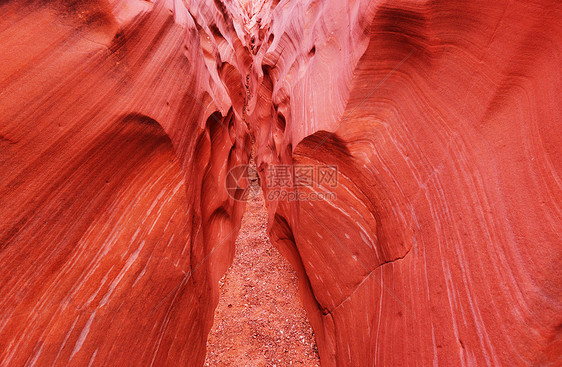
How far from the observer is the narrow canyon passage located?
273 cm

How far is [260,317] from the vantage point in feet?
10.1

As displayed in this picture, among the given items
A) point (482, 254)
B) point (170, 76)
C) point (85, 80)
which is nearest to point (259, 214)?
point (170, 76)

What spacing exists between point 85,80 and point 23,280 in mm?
1418

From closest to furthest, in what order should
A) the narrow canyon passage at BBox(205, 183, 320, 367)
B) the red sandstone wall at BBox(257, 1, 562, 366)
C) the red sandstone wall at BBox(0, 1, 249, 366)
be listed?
the red sandstone wall at BBox(257, 1, 562, 366) < the red sandstone wall at BBox(0, 1, 249, 366) < the narrow canyon passage at BBox(205, 183, 320, 367)

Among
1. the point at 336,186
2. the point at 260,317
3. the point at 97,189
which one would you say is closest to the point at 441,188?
the point at 336,186

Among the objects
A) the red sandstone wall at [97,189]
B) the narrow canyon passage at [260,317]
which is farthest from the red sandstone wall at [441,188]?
the red sandstone wall at [97,189]

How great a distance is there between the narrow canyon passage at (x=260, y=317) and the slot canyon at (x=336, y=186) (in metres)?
0.14

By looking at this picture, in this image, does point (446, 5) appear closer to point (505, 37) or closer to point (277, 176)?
point (505, 37)

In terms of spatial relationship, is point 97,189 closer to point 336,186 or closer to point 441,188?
point 336,186

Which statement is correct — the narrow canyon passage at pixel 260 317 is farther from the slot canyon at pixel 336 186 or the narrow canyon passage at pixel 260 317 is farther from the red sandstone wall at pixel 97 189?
the red sandstone wall at pixel 97 189

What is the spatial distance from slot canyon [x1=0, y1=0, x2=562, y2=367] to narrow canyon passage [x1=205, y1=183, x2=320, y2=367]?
0.14m

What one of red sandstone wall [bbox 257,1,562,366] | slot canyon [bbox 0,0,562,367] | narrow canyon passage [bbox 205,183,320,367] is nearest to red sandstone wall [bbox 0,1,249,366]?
slot canyon [bbox 0,0,562,367]

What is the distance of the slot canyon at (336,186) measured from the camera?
1.27m

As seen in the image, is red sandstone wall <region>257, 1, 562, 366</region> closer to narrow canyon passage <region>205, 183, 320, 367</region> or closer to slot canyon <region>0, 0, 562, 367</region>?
slot canyon <region>0, 0, 562, 367</region>
